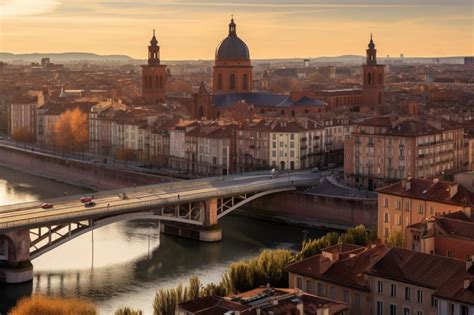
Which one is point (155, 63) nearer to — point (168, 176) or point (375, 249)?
point (168, 176)

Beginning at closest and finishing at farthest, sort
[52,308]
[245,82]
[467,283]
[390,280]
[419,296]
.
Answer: [467,283], [419,296], [390,280], [52,308], [245,82]

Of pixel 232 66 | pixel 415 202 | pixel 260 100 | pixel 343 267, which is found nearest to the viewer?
pixel 343 267

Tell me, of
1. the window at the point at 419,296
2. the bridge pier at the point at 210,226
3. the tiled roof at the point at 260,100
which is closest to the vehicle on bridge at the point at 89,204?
the bridge pier at the point at 210,226

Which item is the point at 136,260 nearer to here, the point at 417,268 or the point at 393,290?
the point at 393,290

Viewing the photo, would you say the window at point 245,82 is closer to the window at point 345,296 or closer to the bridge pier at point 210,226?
the bridge pier at point 210,226

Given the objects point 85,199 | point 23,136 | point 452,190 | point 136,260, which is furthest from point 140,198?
point 23,136

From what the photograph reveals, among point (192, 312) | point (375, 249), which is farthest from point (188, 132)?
point (192, 312)

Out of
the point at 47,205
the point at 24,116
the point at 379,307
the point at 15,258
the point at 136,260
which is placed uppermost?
the point at 24,116
